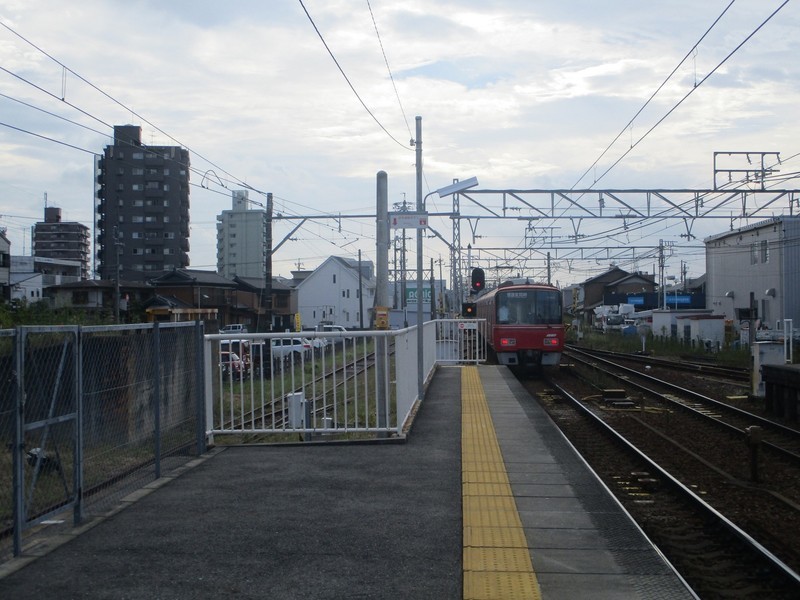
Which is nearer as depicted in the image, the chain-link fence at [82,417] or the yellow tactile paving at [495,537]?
the chain-link fence at [82,417]

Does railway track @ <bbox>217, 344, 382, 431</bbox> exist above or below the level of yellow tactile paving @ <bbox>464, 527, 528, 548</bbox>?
above

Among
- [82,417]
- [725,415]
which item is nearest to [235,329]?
[725,415]

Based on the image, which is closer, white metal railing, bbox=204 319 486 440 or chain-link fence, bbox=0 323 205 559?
chain-link fence, bbox=0 323 205 559

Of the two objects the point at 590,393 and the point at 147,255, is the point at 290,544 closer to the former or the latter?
A: the point at 590,393

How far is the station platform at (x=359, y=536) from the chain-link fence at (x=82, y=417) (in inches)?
9.0

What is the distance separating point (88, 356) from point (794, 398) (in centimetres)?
1238

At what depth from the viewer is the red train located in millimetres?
24500

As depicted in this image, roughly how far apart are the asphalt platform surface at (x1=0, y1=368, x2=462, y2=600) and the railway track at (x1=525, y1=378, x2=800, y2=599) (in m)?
1.77

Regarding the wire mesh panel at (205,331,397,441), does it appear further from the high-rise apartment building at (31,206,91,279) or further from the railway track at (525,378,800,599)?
the high-rise apartment building at (31,206,91,279)

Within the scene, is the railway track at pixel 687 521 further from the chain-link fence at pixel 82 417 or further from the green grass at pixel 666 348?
the green grass at pixel 666 348

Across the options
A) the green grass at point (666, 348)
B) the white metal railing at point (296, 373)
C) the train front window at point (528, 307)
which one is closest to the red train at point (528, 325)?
the train front window at point (528, 307)

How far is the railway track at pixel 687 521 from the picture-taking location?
5633 millimetres

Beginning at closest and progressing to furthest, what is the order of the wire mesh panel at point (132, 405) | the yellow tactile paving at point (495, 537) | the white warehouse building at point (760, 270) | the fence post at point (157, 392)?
the yellow tactile paving at point (495, 537)
the wire mesh panel at point (132, 405)
the fence post at point (157, 392)
the white warehouse building at point (760, 270)

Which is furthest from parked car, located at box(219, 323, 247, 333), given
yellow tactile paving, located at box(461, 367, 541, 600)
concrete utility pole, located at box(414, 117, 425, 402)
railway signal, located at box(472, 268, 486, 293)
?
yellow tactile paving, located at box(461, 367, 541, 600)
